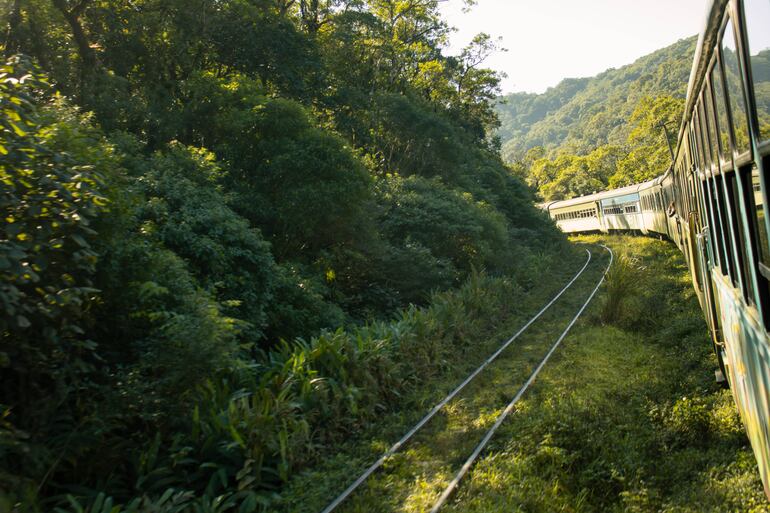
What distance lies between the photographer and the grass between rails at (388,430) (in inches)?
250

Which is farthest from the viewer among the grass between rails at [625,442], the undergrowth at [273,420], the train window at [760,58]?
the undergrowth at [273,420]

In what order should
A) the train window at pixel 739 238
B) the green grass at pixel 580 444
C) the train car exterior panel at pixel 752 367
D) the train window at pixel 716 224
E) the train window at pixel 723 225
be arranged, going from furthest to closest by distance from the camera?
1. the green grass at pixel 580 444
2. the train window at pixel 716 224
3. the train window at pixel 723 225
4. the train window at pixel 739 238
5. the train car exterior panel at pixel 752 367

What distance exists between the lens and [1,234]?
482 centimetres

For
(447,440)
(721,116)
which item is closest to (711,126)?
(721,116)

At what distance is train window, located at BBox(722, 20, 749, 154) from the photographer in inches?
128

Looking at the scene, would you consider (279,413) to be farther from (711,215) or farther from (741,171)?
(741,171)

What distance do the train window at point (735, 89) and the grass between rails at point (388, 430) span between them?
4.68m

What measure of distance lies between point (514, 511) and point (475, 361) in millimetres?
6125

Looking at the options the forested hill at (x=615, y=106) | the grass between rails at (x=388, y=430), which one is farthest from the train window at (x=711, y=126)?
the forested hill at (x=615, y=106)

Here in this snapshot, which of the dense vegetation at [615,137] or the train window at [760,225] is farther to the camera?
the dense vegetation at [615,137]

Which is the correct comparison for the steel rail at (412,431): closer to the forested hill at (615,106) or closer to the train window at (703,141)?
the train window at (703,141)

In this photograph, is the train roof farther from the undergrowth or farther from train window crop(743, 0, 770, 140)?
train window crop(743, 0, 770, 140)

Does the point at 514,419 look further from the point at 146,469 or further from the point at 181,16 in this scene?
the point at 181,16

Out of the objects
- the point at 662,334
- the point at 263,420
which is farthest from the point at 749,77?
the point at 662,334
